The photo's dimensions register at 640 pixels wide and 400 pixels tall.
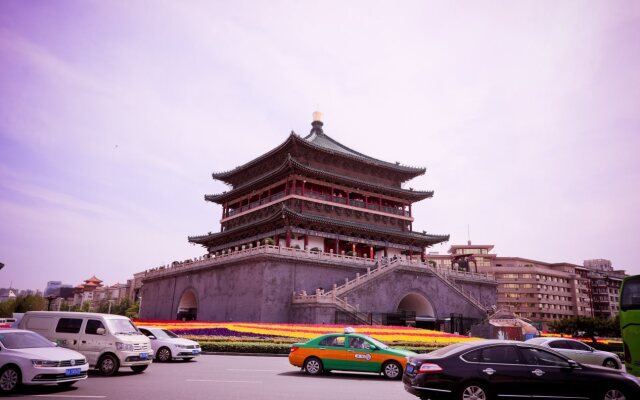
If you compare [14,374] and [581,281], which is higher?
[581,281]

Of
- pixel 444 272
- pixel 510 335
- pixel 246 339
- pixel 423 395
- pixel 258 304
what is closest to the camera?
pixel 423 395

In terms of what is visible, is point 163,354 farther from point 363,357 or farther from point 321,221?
point 321,221

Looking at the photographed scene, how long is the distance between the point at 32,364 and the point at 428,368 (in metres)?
8.06

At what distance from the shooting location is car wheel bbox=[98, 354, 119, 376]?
39.4ft

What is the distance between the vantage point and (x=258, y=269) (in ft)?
105

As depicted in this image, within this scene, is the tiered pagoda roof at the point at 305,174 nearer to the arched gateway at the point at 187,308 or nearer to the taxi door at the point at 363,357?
the arched gateway at the point at 187,308

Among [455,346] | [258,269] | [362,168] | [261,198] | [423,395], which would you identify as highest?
[362,168]

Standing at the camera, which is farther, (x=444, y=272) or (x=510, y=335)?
(x=444, y=272)

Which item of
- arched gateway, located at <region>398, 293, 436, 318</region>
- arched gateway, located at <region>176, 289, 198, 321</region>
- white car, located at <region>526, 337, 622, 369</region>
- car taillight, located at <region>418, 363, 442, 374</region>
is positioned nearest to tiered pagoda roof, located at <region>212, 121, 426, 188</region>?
arched gateway, located at <region>176, 289, 198, 321</region>

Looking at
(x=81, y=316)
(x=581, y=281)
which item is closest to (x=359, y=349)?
(x=81, y=316)

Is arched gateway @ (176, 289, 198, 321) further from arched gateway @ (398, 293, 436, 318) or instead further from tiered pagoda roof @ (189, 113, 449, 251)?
arched gateway @ (398, 293, 436, 318)

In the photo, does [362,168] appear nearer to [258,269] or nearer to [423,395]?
[258,269]

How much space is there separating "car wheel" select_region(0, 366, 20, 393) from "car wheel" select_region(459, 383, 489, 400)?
893 cm

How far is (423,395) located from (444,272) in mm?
31770
